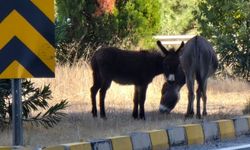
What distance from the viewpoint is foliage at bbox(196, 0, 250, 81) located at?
1468cm

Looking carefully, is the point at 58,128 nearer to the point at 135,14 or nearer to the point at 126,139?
the point at 126,139

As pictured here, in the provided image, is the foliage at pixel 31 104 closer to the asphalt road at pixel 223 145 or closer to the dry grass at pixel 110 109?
the dry grass at pixel 110 109

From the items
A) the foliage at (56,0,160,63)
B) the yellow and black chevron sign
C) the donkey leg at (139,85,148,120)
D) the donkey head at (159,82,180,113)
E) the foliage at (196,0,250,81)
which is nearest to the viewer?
the yellow and black chevron sign

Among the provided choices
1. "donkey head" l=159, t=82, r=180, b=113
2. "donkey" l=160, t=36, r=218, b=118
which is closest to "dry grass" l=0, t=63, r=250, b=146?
Answer: "donkey head" l=159, t=82, r=180, b=113

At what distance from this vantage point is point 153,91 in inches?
728

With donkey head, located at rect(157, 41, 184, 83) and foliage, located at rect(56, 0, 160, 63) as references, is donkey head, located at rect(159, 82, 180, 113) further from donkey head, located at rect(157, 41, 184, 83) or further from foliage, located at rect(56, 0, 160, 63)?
foliage, located at rect(56, 0, 160, 63)

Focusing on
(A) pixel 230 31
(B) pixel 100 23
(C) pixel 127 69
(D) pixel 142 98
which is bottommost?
(D) pixel 142 98

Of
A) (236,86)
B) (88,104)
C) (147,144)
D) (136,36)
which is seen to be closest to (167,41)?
(136,36)

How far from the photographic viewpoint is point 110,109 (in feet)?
49.5

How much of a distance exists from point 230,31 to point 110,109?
326cm

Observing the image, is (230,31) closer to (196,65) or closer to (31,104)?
(196,65)

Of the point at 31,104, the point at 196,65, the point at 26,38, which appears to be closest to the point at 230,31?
the point at 196,65

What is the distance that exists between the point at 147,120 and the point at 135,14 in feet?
31.1

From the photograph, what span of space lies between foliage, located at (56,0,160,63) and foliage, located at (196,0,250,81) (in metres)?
5.77
